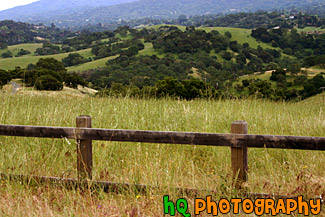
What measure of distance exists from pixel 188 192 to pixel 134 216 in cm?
82

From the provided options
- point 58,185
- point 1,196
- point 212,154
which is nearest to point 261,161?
point 212,154

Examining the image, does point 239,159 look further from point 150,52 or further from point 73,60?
point 73,60

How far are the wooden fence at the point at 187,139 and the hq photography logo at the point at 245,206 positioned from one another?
46 centimetres

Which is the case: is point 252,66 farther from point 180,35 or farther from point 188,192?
point 188,192

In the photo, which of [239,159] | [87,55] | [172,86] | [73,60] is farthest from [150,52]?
[239,159]

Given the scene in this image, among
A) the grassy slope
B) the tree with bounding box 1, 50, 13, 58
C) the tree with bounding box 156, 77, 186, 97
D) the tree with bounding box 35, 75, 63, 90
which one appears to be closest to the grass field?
the tree with bounding box 35, 75, 63, 90

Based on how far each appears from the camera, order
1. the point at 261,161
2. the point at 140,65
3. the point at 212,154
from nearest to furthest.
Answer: the point at 261,161
the point at 212,154
the point at 140,65

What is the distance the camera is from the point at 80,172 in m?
4.98

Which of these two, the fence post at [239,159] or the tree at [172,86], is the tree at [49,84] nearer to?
the tree at [172,86]

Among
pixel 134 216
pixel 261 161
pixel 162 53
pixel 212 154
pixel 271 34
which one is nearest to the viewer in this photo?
pixel 134 216

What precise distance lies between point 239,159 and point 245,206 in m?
0.63

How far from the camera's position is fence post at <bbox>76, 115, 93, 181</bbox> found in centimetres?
487

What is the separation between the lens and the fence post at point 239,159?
432 centimetres

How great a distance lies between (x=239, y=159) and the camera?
4402 mm
